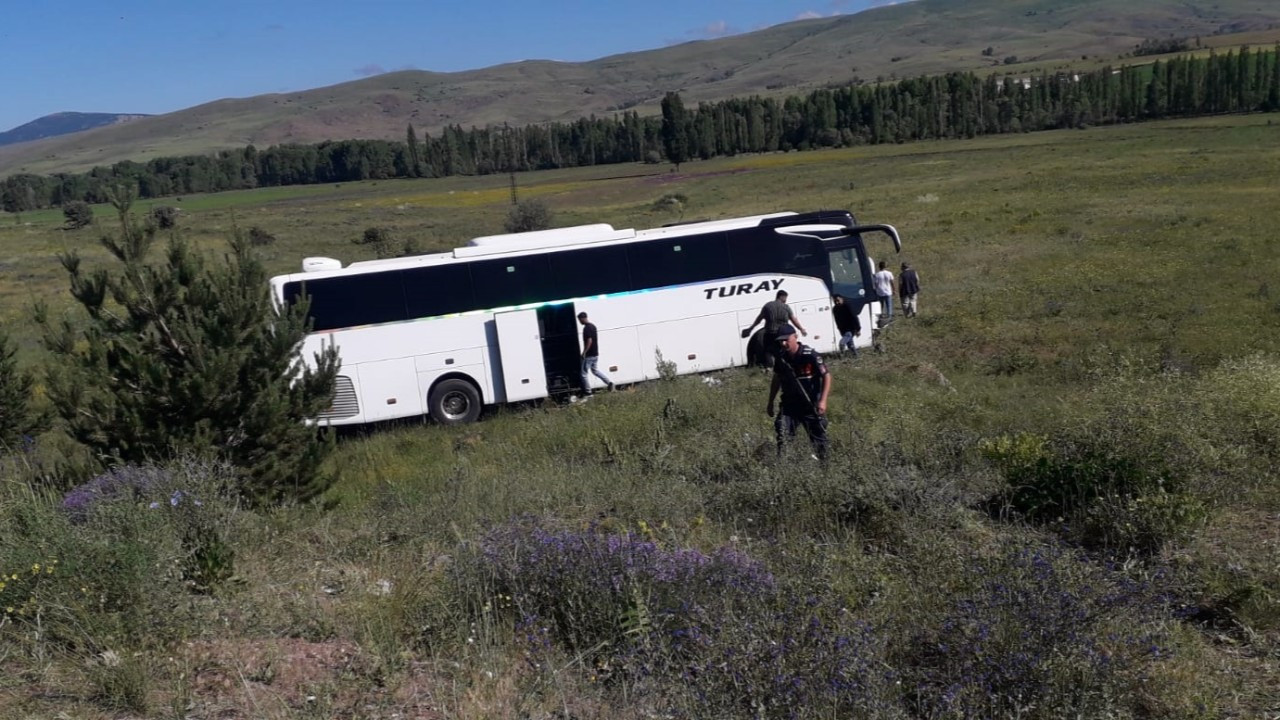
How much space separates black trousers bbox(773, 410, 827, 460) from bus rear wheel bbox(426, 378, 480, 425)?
844cm

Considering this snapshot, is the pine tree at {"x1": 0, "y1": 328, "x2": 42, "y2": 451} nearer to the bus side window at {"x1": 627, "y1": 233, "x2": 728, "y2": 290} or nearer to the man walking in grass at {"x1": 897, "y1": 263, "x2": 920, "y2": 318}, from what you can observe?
the bus side window at {"x1": 627, "y1": 233, "x2": 728, "y2": 290}

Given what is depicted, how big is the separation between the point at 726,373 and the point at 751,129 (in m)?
93.2

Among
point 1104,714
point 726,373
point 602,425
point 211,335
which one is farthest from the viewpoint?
point 726,373

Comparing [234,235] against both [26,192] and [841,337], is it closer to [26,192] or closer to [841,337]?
[841,337]

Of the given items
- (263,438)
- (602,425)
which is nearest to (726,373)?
(602,425)

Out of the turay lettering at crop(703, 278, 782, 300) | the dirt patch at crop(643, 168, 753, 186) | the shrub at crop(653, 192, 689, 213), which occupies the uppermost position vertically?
the dirt patch at crop(643, 168, 753, 186)

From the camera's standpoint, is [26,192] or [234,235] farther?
[26,192]

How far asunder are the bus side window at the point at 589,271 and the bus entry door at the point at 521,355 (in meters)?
0.83

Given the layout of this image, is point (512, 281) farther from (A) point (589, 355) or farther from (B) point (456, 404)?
(B) point (456, 404)

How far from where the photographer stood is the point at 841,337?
59.8 ft

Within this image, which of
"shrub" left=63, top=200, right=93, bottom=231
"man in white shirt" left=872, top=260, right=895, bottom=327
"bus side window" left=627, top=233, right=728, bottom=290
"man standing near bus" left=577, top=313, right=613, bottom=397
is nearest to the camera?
"man standing near bus" left=577, top=313, right=613, bottom=397

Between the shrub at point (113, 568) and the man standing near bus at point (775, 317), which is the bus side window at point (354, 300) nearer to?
the man standing near bus at point (775, 317)

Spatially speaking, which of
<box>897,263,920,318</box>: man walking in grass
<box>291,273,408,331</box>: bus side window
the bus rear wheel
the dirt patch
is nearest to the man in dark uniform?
the bus rear wheel

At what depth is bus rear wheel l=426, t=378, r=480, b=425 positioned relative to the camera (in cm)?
1669
